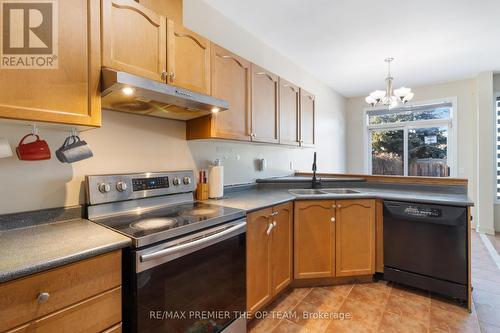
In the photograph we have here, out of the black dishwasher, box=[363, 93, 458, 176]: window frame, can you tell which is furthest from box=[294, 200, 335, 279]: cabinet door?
box=[363, 93, 458, 176]: window frame

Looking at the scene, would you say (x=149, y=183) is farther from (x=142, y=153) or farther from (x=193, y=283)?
(x=193, y=283)

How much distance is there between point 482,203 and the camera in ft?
12.8

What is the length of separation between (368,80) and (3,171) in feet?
15.5

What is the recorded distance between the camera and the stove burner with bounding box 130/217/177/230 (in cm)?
121

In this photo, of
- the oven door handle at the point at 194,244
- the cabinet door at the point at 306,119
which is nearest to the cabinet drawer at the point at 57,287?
the oven door handle at the point at 194,244

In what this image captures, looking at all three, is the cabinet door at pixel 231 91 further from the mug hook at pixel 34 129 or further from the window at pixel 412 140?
the window at pixel 412 140

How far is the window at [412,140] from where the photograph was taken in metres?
4.46

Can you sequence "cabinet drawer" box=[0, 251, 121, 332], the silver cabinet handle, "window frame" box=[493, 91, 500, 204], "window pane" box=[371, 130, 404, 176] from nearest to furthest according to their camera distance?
"cabinet drawer" box=[0, 251, 121, 332] → the silver cabinet handle → "window frame" box=[493, 91, 500, 204] → "window pane" box=[371, 130, 404, 176]

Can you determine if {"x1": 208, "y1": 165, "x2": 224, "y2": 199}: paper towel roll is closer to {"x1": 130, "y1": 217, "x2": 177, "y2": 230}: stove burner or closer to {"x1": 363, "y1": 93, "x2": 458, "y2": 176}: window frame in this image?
{"x1": 130, "y1": 217, "x2": 177, "y2": 230}: stove burner

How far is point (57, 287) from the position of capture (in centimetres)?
85

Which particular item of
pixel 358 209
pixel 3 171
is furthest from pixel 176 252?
pixel 358 209

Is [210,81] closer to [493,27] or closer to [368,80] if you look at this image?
[493,27]

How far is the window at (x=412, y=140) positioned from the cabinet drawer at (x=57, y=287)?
17.4 ft

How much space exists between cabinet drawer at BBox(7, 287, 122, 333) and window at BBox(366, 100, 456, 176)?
5.30 m
